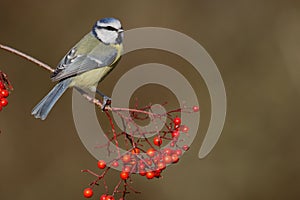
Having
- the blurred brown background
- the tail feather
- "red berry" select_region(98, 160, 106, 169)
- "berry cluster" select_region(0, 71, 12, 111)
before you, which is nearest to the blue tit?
the tail feather

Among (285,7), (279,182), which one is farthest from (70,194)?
(285,7)

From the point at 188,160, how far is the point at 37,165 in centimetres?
174

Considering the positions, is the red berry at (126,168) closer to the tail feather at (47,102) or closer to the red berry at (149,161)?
the red berry at (149,161)

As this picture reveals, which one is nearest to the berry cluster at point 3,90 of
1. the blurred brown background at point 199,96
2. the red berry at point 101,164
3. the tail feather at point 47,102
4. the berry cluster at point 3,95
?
the berry cluster at point 3,95

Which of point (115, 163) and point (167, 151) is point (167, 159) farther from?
point (115, 163)

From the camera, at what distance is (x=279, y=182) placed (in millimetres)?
5664

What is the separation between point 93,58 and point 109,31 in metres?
0.25

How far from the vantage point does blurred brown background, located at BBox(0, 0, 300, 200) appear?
5.51 m

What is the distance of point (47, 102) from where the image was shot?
3070 mm

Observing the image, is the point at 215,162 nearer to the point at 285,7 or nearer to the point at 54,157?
the point at 54,157

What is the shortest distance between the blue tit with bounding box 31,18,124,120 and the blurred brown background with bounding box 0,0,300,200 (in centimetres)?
217

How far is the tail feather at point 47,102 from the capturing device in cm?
298

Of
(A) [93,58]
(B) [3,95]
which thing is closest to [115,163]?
(B) [3,95]

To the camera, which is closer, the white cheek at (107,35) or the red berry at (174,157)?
the red berry at (174,157)
